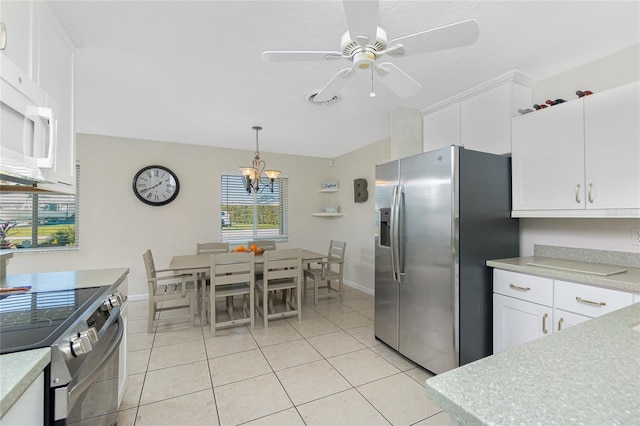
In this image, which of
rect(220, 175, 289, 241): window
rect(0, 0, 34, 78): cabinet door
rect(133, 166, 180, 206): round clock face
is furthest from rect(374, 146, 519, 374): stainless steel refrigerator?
rect(133, 166, 180, 206): round clock face

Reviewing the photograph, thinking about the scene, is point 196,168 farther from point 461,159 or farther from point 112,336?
point 461,159

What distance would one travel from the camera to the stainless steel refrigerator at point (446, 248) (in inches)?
80.4

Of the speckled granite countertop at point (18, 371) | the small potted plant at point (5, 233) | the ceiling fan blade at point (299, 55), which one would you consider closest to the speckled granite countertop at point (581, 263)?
the ceiling fan blade at point (299, 55)

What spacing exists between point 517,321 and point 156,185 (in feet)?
15.2

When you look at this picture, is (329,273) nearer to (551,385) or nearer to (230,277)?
(230,277)

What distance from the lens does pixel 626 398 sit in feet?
1.87

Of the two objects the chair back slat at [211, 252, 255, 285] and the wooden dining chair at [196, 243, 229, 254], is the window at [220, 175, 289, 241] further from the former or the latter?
the chair back slat at [211, 252, 255, 285]

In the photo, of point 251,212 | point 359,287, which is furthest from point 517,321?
point 251,212

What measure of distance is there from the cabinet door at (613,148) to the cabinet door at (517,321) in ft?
2.65

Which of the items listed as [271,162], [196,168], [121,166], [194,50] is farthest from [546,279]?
[121,166]

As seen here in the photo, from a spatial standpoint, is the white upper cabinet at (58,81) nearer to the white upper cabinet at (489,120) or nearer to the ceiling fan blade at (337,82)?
the ceiling fan blade at (337,82)

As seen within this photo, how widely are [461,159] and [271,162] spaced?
3623 mm

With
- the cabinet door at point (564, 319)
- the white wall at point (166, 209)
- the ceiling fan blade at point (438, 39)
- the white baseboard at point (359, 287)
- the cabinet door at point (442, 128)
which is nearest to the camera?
the ceiling fan blade at point (438, 39)

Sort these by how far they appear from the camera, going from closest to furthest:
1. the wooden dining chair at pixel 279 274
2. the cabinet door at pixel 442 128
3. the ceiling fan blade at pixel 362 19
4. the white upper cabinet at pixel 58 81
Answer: the ceiling fan blade at pixel 362 19 < the white upper cabinet at pixel 58 81 < the cabinet door at pixel 442 128 < the wooden dining chair at pixel 279 274
